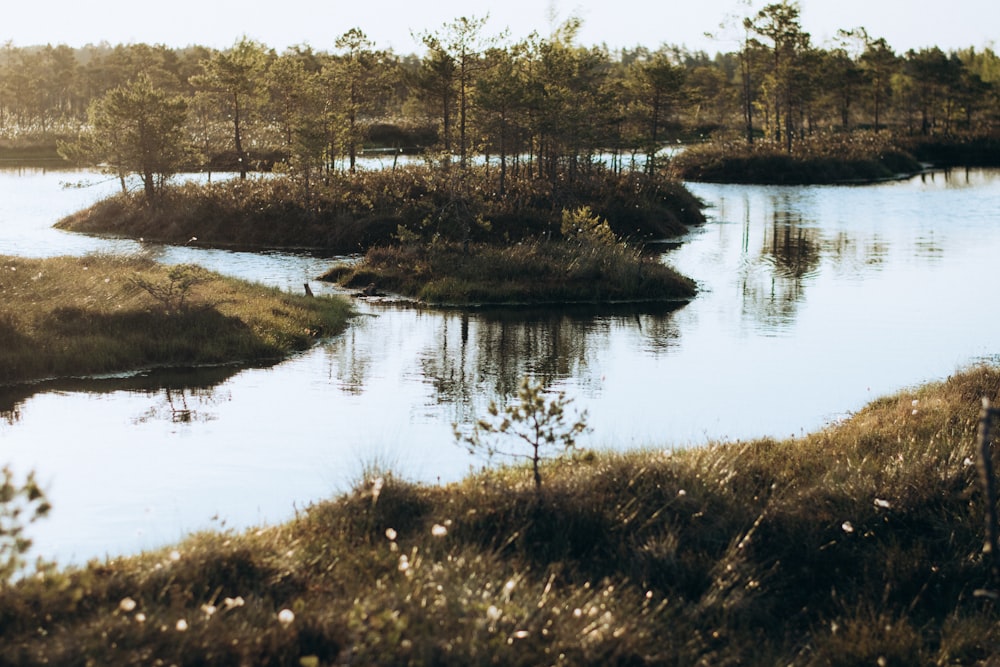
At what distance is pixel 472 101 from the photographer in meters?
49.1

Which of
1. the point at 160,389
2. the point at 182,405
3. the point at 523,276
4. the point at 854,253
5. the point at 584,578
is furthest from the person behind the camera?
the point at 854,253

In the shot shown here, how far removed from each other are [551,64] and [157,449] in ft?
127

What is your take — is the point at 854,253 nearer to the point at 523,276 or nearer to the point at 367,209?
the point at 523,276

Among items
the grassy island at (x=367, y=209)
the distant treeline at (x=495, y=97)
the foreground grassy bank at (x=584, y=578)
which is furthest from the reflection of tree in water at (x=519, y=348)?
the distant treeline at (x=495, y=97)

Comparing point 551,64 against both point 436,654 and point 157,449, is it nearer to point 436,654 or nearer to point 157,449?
A: point 157,449

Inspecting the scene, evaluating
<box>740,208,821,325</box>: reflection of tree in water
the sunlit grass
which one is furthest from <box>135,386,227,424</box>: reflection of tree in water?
<box>740,208,821,325</box>: reflection of tree in water

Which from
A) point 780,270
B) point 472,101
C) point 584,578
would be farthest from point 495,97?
point 584,578

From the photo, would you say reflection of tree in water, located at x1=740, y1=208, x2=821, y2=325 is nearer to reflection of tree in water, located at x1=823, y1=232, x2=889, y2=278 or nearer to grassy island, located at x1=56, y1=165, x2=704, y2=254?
reflection of tree in water, located at x1=823, y1=232, x2=889, y2=278

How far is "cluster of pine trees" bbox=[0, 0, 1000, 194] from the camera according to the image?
49.8m

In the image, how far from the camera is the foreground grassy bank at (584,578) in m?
8.04

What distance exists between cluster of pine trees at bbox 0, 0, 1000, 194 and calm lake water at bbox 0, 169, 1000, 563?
1005cm

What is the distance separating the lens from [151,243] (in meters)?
46.3

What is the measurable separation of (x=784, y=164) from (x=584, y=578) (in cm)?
6995

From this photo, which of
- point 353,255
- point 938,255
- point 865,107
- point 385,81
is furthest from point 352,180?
point 865,107
